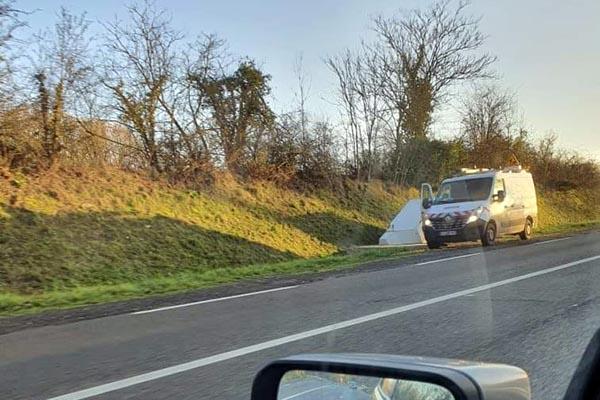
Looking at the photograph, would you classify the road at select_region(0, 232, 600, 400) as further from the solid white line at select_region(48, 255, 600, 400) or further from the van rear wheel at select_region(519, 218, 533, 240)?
the van rear wheel at select_region(519, 218, 533, 240)

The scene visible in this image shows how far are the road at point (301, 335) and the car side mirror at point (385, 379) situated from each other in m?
2.85

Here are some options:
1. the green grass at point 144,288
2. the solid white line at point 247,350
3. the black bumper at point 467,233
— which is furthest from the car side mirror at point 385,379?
the black bumper at point 467,233

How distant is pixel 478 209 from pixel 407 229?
5.19 metres

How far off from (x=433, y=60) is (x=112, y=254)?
23503 millimetres

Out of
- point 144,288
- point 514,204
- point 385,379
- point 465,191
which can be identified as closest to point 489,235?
point 465,191

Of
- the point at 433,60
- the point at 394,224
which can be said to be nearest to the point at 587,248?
the point at 394,224

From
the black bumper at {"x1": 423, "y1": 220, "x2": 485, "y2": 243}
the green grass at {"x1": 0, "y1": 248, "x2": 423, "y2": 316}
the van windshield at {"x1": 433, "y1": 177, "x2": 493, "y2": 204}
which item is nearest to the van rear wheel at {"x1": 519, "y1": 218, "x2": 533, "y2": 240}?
the van windshield at {"x1": 433, "y1": 177, "x2": 493, "y2": 204}

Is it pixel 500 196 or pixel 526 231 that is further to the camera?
pixel 526 231

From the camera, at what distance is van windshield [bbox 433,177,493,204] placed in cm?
1991

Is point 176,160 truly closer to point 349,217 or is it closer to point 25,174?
point 25,174

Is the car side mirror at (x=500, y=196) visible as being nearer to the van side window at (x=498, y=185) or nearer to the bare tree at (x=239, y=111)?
the van side window at (x=498, y=185)

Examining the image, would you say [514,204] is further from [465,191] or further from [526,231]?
[465,191]

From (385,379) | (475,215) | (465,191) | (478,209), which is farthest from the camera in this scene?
(465,191)

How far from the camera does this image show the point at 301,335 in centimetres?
700
